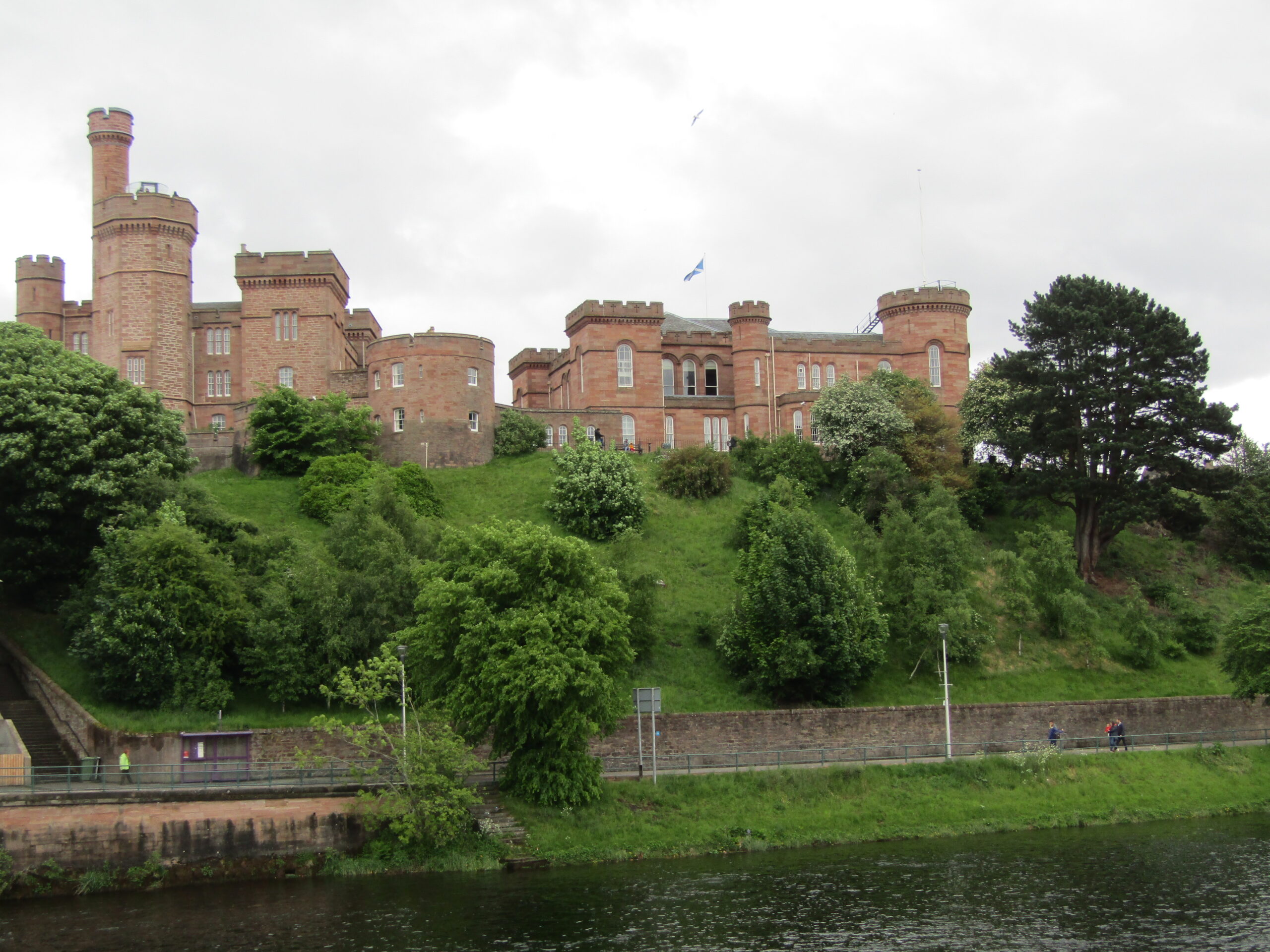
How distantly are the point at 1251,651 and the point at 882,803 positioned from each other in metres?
15.5

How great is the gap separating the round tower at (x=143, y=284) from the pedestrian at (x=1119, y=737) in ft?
160

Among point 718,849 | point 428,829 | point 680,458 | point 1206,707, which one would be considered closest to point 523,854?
point 428,829

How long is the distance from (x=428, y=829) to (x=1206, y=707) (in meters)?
29.4

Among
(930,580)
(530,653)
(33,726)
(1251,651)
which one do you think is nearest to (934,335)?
(930,580)

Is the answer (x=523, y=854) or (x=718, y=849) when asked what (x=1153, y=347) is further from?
(x=523, y=854)

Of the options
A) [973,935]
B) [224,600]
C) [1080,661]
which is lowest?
[973,935]

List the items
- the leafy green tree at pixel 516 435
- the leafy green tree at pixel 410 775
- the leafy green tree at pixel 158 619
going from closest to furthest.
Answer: the leafy green tree at pixel 410 775
the leafy green tree at pixel 158 619
the leafy green tree at pixel 516 435

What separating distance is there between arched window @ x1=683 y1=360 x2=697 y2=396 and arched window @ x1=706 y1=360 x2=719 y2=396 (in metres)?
0.70

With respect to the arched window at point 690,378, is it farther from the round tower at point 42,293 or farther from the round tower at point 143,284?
the round tower at point 42,293

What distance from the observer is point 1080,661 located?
50.2 m

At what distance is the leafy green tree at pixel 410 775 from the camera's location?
3186 cm

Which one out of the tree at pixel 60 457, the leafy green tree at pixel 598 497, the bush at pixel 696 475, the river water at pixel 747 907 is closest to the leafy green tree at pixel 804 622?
the river water at pixel 747 907

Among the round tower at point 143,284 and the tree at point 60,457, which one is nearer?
the tree at point 60,457

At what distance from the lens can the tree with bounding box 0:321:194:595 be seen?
42.2 meters
